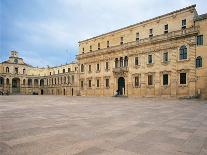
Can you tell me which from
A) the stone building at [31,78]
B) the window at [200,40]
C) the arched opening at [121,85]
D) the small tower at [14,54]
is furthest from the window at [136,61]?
the small tower at [14,54]

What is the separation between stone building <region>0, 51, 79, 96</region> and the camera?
65.8 metres

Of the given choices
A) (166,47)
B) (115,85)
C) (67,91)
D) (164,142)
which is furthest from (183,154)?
(67,91)

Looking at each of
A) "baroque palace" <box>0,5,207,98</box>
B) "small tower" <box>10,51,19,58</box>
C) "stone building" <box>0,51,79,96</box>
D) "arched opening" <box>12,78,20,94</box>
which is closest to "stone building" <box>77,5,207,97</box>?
"baroque palace" <box>0,5,207,98</box>

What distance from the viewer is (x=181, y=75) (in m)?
30.2

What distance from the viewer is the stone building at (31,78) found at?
65787 millimetres

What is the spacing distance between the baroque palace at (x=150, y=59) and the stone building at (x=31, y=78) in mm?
17304

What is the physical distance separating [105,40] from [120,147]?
40720mm

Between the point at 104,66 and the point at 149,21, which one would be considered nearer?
the point at 149,21

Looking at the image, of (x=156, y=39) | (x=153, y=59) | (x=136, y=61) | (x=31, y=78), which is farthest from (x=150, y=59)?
(x=31, y=78)

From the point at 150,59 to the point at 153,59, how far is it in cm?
81

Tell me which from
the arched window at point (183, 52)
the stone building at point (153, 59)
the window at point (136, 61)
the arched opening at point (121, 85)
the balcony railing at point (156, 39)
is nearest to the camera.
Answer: the stone building at point (153, 59)

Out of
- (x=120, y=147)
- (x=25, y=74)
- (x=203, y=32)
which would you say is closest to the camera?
(x=120, y=147)

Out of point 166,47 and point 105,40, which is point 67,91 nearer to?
point 105,40

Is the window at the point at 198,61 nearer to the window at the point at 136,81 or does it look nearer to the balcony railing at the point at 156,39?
the balcony railing at the point at 156,39
